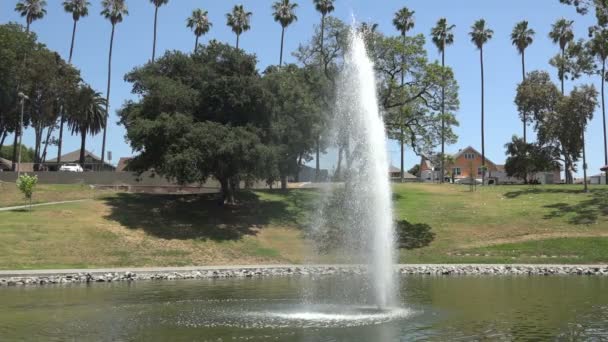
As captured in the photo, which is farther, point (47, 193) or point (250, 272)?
point (47, 193)

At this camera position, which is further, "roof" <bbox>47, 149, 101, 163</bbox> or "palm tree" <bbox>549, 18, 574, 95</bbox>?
"roof" <bbox>47, 149, 101, 163</bbox>

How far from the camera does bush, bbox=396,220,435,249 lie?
4688cm

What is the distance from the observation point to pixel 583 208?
5653cm

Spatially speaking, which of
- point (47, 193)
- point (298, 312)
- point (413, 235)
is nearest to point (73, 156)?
point (47, 193)

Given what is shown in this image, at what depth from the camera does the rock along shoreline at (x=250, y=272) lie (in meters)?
30.3

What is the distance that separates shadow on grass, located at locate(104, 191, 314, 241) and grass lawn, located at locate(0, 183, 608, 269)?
0.08 m

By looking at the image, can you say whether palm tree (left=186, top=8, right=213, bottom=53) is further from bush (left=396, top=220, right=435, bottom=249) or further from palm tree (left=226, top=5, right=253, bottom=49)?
bush (left=396, top=220, right=435, bottom=249)

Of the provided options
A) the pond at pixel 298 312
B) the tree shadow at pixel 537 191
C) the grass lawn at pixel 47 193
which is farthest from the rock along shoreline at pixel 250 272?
the tree shadow at pixel 537 191

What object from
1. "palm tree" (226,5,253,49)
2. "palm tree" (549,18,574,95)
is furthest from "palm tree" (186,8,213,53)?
"palm tree" (549,18,574,95)

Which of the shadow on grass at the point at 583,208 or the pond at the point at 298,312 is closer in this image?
the pond at the point at 298,312

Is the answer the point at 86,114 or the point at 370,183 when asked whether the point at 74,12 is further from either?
the point at 370,183

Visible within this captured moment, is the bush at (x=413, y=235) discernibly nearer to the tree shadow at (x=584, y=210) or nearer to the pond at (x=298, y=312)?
the tree shadow at (x=584, y=210)

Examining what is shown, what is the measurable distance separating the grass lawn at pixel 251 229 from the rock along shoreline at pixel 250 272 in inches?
155

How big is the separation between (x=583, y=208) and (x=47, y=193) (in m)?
48.6
